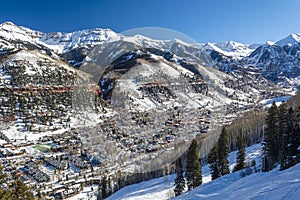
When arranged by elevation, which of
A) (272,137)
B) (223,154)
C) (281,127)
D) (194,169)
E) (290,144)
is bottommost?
(194,169)

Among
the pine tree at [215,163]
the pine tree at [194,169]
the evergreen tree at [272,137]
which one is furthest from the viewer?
the pine tree at [215,163]

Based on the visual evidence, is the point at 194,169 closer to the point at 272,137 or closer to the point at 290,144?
the point at 272,137

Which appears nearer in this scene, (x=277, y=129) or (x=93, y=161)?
(x=277, y=129)

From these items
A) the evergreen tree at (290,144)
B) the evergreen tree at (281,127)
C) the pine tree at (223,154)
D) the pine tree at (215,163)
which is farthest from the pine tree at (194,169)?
the evergreen tree at (290,144)

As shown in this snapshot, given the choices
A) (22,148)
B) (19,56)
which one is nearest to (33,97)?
(22,148)

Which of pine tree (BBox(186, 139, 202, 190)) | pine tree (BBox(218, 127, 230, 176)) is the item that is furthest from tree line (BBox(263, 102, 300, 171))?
pine tree (BBox(186, 139, 202, 190))

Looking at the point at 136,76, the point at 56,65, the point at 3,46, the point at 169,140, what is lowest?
the point at 169,140

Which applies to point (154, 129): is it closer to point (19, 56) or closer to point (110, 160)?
point (110, 160)

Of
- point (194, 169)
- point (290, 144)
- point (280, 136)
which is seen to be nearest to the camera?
point (290, 144)

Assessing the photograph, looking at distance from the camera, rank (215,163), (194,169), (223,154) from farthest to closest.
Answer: (215,163) < (223,154) < (194,169)

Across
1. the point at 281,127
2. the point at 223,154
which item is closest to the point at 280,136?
the point at 281,127

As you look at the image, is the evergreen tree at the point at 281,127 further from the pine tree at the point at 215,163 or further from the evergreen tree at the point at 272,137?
the pine tree at the point at 215,163
